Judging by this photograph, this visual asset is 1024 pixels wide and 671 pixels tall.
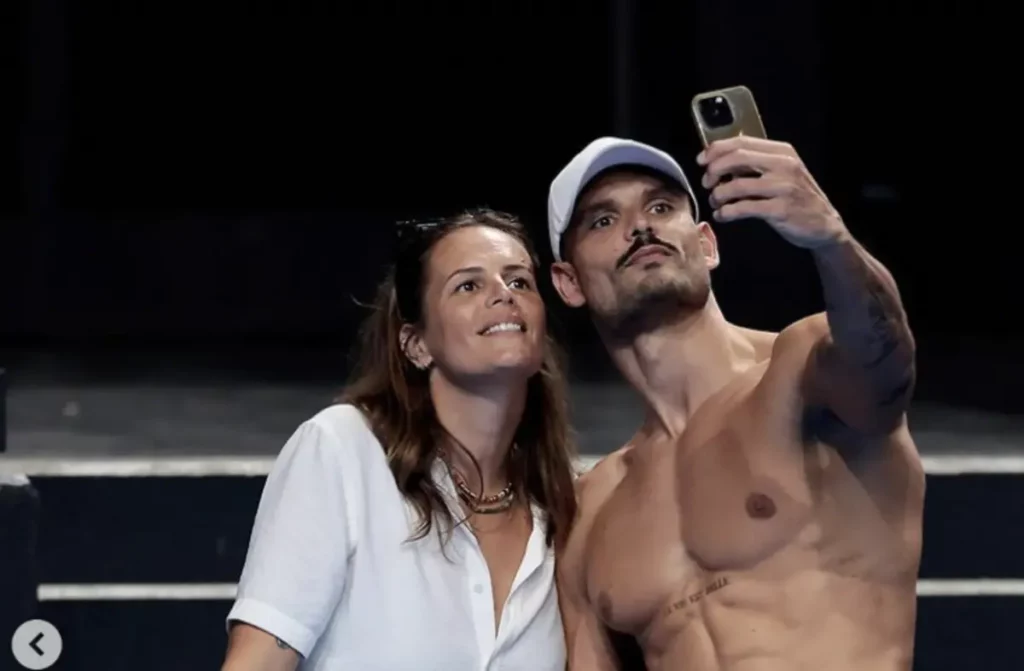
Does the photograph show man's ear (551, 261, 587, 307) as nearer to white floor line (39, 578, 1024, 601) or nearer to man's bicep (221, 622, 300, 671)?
man's bicep (221, 622, 300, 671)

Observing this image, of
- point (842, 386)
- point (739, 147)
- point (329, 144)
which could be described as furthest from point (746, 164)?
point (329, 144)

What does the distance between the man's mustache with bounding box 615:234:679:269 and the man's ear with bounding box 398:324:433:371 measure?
0.26m

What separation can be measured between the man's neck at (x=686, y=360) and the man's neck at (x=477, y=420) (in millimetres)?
158

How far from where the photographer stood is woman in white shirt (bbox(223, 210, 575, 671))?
5.35 ft

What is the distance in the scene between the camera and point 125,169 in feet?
19.1

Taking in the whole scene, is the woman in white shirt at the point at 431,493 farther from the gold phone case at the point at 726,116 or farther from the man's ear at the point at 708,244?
the gold phone case at the point at 726,116

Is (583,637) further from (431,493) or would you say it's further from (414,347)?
(414,347)

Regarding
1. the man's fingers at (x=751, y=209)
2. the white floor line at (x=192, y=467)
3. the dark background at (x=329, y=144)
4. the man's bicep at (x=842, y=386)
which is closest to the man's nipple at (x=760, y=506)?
the man's bicep at (x=842, y=386)

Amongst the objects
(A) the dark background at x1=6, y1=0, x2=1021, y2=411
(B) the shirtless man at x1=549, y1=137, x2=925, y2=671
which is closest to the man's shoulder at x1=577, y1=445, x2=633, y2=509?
(B) the shirtless man at x1=549, y1=137, x2=925, y2=671

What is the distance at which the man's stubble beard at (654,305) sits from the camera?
5.85ft

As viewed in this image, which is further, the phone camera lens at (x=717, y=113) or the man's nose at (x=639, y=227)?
the man's nose at (x=639, y=227)

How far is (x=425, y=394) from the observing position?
6.07 ft

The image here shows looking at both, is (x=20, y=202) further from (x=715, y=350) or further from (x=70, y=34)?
(x=715, y=350)

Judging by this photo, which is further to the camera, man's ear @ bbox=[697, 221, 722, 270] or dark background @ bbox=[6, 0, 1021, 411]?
dark background @ bbox=[6, 0, 1021, 411]
